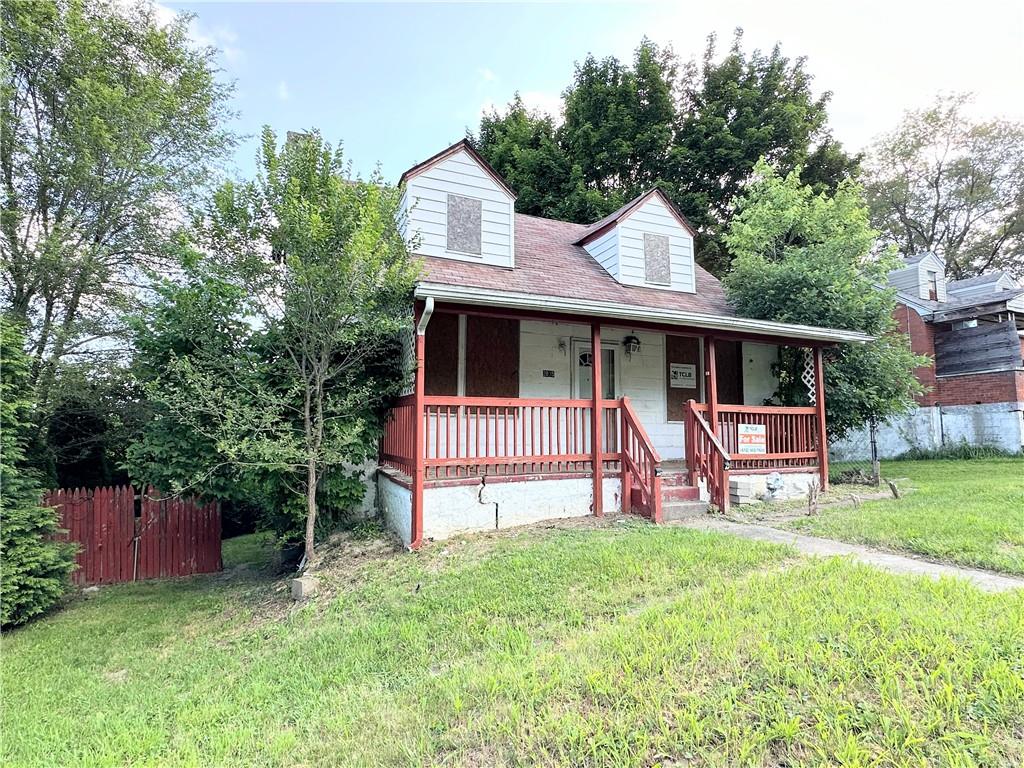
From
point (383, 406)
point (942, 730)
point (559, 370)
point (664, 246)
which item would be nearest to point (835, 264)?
point (664, 246)

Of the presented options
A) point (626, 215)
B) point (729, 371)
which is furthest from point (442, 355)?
point (729, 371)

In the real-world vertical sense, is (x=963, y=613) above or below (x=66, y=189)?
below

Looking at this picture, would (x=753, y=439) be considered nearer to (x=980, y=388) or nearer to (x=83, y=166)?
(x=83, y=166)

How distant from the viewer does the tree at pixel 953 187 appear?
24.0 m

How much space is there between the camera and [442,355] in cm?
823

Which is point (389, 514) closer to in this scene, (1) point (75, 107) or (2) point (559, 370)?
(2) point (559, 370)

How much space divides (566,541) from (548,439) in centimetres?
169

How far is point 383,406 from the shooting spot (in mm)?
7359

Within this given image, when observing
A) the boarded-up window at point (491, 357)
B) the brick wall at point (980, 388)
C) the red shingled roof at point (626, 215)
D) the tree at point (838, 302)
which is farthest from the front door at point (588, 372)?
the brick wall at point (980, 388)

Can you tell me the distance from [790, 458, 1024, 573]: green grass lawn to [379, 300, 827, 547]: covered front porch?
1464mm

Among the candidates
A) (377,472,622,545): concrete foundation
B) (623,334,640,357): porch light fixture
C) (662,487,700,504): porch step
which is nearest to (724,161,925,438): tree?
(623,334,640,357): porch light fixture

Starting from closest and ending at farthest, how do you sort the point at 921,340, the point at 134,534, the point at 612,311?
the point at 612,311 → the point at 134,534 → the point at 921,340

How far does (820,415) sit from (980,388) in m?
10.3

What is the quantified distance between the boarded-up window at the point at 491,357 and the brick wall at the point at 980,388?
1490 centimetres
